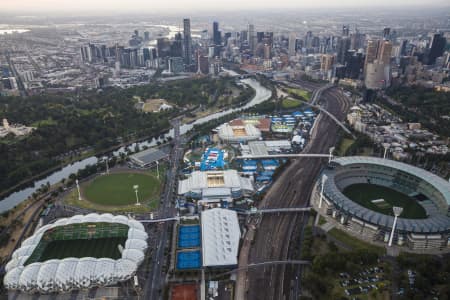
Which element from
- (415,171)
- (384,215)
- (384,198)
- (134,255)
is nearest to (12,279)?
(134,255)

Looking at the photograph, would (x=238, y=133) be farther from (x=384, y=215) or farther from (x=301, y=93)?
(x=301, y=93)

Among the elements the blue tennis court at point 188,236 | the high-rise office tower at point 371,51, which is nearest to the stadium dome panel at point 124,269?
the blue tennis court at point 188,236

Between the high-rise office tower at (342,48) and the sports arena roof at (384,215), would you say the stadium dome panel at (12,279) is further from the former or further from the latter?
the high-rise office tower at (342,48)

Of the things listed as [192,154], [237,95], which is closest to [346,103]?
[237,95]

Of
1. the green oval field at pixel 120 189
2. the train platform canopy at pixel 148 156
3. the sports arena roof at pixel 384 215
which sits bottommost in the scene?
the green oval field at pixel 120 189

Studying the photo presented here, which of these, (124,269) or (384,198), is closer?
(124,269)

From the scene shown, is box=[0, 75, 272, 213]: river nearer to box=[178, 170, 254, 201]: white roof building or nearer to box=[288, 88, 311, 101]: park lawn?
box=[178, 170, 254, 201]: white roof building
